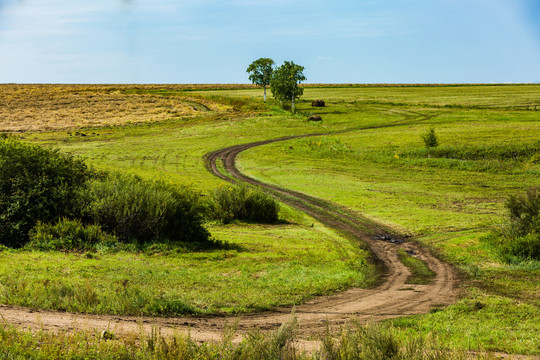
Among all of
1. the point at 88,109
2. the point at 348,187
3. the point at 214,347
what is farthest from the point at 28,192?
the point at 88,109

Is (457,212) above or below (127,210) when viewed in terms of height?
below

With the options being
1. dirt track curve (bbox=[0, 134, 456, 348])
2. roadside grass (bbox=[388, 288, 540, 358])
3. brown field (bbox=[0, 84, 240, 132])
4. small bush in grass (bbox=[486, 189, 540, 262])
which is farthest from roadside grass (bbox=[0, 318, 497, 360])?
brown field (bbox=[0, 84, 240, 132])

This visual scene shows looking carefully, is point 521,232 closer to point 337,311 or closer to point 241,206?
point 337,311

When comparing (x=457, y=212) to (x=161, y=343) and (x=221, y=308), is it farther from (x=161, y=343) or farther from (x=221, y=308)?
(x=161, y=343)

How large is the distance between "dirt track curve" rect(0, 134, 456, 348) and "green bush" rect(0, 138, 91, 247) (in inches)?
330

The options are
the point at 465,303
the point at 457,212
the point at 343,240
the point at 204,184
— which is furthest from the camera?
the point at 204,184

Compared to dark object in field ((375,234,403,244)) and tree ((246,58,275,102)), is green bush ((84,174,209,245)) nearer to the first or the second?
dark object in field ((375,234,403,244))

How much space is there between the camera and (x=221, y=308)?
12195 millimetres

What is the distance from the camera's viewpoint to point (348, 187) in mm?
37125

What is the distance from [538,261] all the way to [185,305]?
14033mm

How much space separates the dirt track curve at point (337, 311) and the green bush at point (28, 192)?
8.38 metres

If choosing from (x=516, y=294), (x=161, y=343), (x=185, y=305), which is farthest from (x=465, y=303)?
(x=161, y=343)

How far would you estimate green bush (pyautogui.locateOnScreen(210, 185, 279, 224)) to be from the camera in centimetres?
2550

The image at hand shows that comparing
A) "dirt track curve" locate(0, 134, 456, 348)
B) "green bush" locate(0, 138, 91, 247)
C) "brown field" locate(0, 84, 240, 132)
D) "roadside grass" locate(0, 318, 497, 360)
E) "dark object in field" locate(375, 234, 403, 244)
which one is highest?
"brown field" locate(0, 84, 240, 132)
